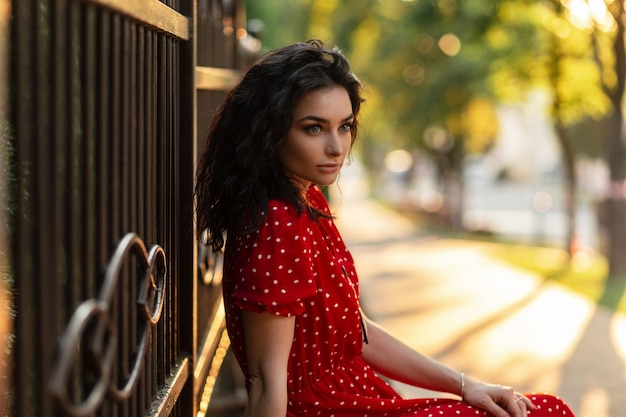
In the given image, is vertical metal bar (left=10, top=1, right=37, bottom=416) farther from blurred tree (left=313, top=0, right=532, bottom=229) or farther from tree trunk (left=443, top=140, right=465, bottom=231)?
tree trunk (left=443, top=140, right=465, bottom=231)

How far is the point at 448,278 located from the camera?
13.0 metres

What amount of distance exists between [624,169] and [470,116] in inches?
471

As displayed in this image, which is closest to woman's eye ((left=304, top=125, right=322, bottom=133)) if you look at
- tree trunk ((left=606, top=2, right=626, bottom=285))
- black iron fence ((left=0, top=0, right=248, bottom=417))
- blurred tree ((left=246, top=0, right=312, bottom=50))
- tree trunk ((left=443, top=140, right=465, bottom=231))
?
black iron fence ((left=0, top=0, right=248, bottom=417))

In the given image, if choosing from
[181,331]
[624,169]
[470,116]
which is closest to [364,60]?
[470,116]

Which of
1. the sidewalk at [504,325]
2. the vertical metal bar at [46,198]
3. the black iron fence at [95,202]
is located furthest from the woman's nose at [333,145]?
the vertical metal bar at [46,198]

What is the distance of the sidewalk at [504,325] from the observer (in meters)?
6.49

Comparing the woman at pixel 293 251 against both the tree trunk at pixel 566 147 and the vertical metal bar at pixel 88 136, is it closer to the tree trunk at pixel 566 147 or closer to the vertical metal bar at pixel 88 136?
the vertical metal bar at pixel 88 136

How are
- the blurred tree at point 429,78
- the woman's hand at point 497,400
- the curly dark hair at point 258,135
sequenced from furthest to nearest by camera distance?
1. the blurred tree at point 429,78
2. the woman's hand at point 497,400
3. the curly dark hair at point 258,135

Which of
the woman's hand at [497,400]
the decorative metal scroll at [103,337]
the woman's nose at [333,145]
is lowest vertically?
the woman's hand at [497,400]

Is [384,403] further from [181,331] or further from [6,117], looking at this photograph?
[6,117]

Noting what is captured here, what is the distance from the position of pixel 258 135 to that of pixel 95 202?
0.73 meters

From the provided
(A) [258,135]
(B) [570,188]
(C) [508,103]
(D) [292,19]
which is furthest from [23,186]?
(C) [508,103]

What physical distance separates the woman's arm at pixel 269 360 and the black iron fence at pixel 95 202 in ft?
0.73

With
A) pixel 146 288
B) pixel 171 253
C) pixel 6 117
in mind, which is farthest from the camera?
pixel 171 253
